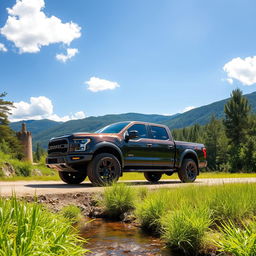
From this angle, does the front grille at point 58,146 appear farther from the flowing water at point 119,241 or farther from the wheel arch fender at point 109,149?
the flowing water at point 119,241

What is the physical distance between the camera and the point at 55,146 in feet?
29.7

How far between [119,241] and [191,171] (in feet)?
22.9

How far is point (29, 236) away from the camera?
2631mm

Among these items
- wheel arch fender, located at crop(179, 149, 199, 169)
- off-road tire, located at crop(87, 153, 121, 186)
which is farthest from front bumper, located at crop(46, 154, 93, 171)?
wheel arch fender, located at crop(179, 149, 199, 169)

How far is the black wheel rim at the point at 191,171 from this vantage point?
11.0m

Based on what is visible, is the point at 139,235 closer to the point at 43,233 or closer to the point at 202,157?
the point at 43,233

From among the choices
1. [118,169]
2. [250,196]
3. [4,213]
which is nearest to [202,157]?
[118,169]

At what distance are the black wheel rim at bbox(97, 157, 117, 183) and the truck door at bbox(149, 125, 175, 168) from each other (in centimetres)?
174

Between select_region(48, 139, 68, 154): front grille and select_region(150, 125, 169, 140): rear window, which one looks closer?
select_region(48, 139, 68, 154): front grille

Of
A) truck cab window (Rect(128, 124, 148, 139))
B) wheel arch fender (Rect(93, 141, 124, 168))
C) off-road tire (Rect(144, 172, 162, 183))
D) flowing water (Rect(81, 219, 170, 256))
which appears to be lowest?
flowing water (Rect(81, 219, 170, 256))

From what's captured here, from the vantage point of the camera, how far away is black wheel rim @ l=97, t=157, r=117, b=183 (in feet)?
27.4

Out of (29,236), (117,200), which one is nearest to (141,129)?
(117,200)

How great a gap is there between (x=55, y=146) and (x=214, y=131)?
67110 millimetres

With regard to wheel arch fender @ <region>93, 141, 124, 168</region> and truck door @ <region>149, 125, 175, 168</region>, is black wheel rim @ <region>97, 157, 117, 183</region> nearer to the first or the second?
wheel arch fender @ <region>93, 141, 124, 168</region>
